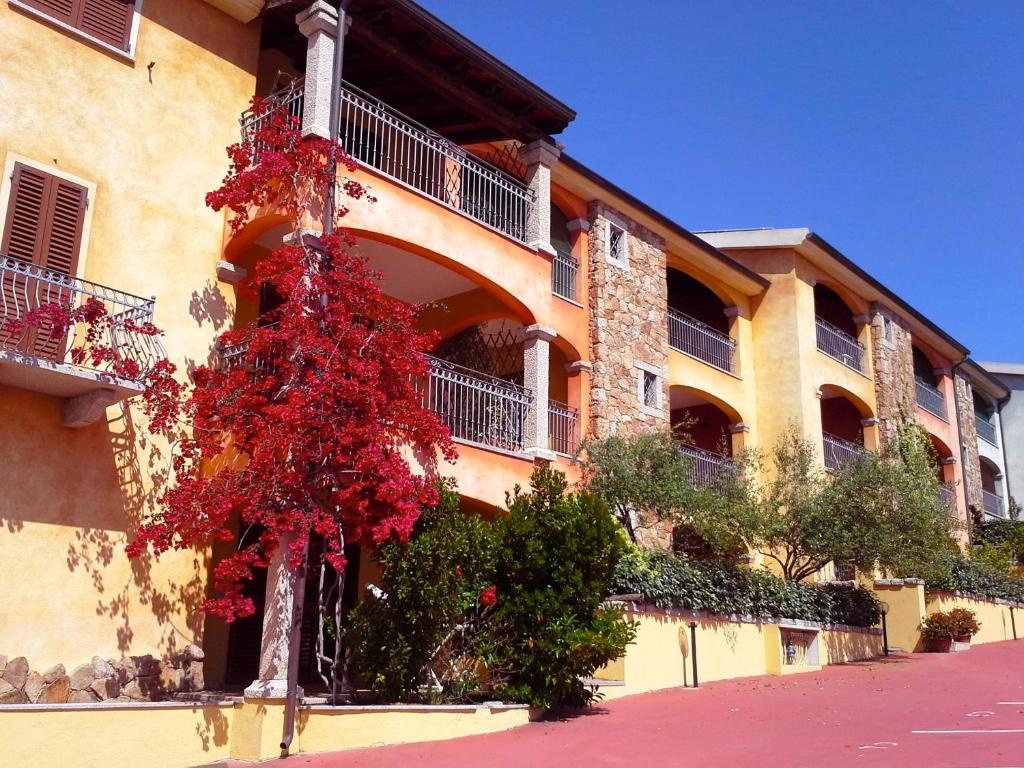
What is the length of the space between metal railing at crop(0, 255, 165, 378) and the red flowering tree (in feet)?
2.53

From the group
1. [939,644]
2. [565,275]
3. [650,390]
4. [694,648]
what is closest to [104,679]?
[694,648]

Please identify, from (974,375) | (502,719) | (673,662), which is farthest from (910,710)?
(974,375)

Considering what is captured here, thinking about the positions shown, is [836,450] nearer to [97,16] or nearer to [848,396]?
[848,396]

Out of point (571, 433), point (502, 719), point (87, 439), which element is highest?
point (571, 433)

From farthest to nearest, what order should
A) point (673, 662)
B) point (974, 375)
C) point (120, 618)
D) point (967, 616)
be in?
1. point (974, 375)
2. point (967, 616)
3. point (673, 662)
4. point (120, 618)

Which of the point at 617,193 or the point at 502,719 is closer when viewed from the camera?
the point at 502,719

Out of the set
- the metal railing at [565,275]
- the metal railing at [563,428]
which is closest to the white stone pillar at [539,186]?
the metal railing at [565,275]

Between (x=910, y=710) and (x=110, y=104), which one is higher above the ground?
(x=110, y=104)

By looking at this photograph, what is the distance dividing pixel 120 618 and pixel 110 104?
20.2ft

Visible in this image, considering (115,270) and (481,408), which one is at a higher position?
(115,270)

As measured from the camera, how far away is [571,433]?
18250 millimetres

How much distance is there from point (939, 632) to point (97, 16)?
1953cm

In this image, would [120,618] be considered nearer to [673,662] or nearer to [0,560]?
[0,560]

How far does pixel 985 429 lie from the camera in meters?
37.5
